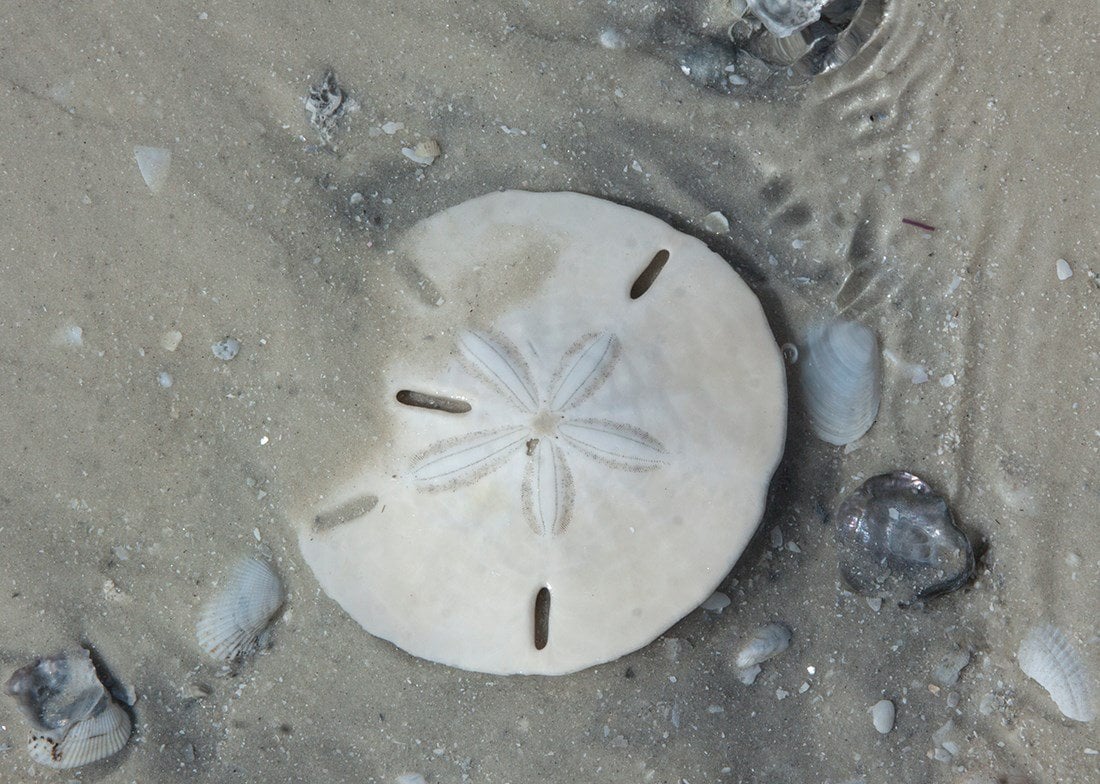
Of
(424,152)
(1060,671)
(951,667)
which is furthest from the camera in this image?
(424,152)

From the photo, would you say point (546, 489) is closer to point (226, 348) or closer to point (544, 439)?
point (544, 439)

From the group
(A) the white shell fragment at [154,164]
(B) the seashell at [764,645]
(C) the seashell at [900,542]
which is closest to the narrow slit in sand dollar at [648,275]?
(C) the seashell at [900,542]

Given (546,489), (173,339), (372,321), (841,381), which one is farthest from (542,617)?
(173,339)

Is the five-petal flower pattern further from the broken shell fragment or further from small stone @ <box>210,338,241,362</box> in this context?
the broken shell fragment

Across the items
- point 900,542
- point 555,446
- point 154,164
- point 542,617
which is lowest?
point 542,617

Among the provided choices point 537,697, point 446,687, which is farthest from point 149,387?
point 537,697

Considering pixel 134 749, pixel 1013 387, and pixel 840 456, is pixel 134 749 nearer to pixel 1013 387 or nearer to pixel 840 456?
pixel 840 456
